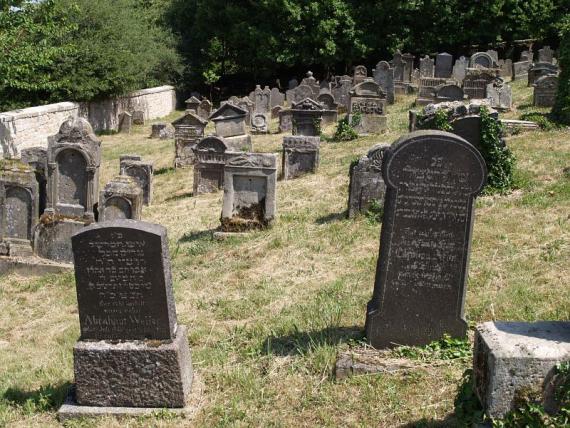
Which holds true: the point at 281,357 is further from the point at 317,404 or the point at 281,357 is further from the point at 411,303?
the point at 411,303

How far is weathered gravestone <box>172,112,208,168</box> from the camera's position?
18.4 metres

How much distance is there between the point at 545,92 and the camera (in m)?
18.0

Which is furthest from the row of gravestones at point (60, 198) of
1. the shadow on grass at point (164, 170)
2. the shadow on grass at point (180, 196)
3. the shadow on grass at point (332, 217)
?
the shadow on grass at point (164, 170)

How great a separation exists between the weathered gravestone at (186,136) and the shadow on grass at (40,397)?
1257 cm

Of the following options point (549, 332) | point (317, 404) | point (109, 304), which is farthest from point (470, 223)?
point (109, 304)

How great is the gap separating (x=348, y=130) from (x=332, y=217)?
7486mm

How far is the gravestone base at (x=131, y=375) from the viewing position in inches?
221

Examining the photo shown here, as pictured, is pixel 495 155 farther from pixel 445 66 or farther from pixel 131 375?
pixel 445 66

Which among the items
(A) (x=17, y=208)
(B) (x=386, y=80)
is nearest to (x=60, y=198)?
(A) (x=17, y=208)

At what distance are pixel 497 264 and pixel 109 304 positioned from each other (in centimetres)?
463

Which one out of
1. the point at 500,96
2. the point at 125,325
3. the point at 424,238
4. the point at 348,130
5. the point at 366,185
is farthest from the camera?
the point at 500,96

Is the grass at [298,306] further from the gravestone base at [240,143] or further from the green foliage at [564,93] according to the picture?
the gravestone base at [240,143]

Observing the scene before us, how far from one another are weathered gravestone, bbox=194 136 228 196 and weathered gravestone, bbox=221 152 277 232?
3936mm

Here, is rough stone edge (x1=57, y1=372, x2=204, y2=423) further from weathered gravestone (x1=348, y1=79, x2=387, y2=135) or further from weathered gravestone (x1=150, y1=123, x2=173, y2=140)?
weathered gravestone (x1=150, y1=123, x2=173, y2=140)
